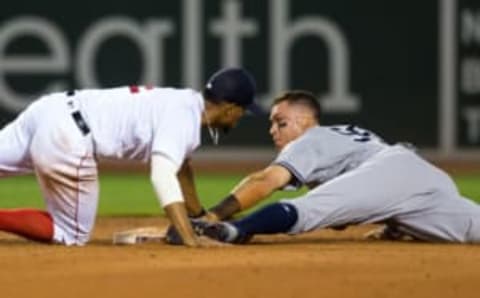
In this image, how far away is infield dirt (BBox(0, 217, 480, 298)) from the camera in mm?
6914

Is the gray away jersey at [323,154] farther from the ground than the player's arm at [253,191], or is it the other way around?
the gray away jersey at [323,154]

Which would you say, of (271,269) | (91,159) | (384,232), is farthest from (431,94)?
(271,269)

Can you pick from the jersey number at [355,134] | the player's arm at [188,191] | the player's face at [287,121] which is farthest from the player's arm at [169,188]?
the jersey number at [355,134]

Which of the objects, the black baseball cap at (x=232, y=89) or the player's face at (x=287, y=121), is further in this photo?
the player's face at (x=287, y=121)

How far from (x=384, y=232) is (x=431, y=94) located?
23.0ft

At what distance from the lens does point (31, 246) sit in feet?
28.6

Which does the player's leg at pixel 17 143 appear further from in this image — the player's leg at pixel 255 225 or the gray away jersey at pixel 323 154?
the gray away jersey at pixel 323 154

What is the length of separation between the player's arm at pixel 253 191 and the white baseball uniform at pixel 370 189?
0.06m

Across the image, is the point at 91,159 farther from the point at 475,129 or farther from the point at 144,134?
the point at 475,129

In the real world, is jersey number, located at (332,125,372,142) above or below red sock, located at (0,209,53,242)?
above

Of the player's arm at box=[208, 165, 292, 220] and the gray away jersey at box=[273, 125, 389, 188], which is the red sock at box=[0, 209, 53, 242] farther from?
the gray away jersey at box=[273, 125, 389, 188]

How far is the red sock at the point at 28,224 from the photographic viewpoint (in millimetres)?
8836

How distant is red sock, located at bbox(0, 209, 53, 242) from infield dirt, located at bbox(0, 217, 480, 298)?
157 mm

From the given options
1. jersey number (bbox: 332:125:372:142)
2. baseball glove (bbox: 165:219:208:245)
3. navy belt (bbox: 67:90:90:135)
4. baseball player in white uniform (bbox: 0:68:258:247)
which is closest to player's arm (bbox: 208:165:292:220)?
baseball glove (bbox: 165:219:208:245)
